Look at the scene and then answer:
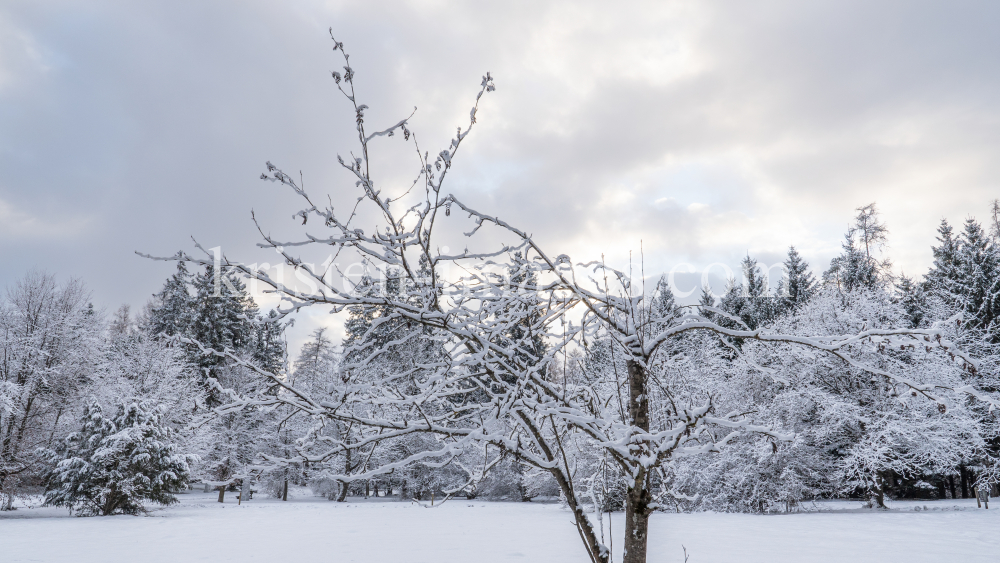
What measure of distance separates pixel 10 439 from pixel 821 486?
80.4 feet

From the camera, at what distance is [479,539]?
9.96 m

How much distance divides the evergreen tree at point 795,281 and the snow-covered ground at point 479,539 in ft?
61.3

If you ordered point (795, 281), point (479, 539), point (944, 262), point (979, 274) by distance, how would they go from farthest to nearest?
point (795, 281) < point (944, 262) < point (979, 274) < point (479, 539)

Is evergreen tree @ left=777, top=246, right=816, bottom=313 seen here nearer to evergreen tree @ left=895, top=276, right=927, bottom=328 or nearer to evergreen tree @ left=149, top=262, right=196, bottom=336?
evergreen tree @ left=895, top=276, right=927, bottom=328

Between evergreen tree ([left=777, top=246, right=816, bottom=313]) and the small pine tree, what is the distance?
30.0 meters

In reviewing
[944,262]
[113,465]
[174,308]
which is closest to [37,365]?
[113,465]

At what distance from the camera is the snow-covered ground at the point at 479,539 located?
7.80 metres

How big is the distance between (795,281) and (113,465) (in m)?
32.9

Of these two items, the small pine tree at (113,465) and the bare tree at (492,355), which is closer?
the bare tree at (492,355)

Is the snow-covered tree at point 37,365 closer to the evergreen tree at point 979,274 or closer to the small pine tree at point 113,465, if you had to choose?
the small pine tree at point 113,465

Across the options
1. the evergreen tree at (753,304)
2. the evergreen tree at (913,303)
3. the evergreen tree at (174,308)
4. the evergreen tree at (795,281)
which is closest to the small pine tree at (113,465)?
the evergreen tree at (174,308)

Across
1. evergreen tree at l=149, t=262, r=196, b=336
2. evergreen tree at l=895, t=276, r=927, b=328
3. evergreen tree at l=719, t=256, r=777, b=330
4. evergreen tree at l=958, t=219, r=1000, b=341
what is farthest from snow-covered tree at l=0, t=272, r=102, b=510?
evergreen tree at l=958, t=219, r=1000, b=341

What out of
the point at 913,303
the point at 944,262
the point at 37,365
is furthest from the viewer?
the point at 944,262

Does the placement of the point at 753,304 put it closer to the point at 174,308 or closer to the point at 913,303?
the point at 913,303
